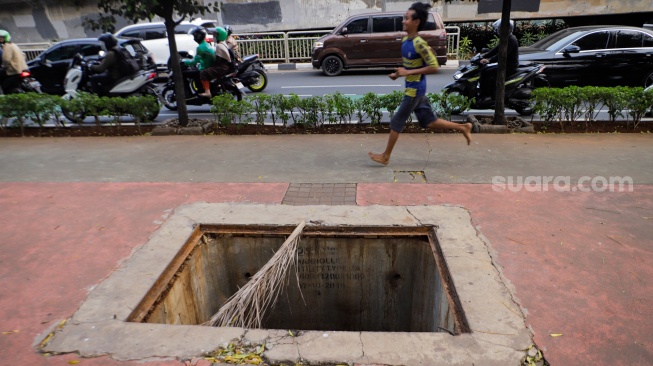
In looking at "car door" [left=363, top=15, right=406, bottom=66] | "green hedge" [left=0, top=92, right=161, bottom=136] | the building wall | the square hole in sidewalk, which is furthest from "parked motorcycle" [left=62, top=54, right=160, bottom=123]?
the building wall

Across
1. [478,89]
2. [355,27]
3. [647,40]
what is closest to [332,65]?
[355,27]

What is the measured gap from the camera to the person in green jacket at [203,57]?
347 inches

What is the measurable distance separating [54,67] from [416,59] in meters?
10.3

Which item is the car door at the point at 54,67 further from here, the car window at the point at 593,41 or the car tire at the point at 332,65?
the car window at the point at 593,41

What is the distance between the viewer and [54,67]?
1145cm

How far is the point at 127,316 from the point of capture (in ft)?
9.80

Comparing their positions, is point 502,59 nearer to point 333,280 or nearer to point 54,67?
point 333,280

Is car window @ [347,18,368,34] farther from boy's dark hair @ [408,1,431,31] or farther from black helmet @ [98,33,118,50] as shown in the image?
boy's dark hair @ [408,1,431,31]

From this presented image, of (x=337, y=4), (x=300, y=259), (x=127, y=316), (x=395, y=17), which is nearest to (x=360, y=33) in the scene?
(x=395, y=17)

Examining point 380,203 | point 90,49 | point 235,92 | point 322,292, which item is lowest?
point 322,292

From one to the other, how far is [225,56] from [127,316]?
699cm

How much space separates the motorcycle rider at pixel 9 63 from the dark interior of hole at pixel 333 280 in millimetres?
7638

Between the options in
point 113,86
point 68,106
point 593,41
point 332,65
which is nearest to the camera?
point 68,106

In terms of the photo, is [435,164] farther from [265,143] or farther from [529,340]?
[529,340]
